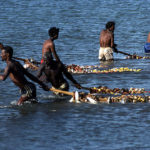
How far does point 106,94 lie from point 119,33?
65.2 feet

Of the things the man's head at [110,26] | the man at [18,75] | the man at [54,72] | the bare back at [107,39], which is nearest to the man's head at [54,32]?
the man at [54,72]

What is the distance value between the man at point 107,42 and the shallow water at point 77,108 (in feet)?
1.46

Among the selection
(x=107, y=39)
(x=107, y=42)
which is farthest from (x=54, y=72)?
(x=107, y=42)

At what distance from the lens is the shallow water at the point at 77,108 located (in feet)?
46.9

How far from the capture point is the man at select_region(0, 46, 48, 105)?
16.3 m

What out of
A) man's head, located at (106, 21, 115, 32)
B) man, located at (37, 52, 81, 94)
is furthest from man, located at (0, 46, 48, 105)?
man's head, located at (106, 21, 115, 32)

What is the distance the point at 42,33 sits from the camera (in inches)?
1532

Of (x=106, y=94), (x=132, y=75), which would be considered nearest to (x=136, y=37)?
(x=132, y=75)

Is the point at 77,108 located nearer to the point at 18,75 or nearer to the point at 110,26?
the point at 18,75

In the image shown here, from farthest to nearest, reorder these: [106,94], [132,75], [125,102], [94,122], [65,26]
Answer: [65,26] → [132,75] → [106,94] → [125,102] → [94,122]

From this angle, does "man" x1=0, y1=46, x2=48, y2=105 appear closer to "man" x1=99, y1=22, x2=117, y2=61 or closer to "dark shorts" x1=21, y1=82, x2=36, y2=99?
"dark shorts" x1=21, y1=82, x2=36, y2=99

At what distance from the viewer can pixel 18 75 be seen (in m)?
16.8

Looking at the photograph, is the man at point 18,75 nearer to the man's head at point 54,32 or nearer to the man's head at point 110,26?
the man's head at point 54,32

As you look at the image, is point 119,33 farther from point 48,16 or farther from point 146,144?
point 146,144
